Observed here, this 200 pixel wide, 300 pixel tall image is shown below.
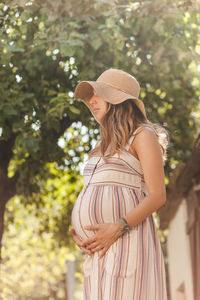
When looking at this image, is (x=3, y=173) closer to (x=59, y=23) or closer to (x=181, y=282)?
(x=59, y=23)

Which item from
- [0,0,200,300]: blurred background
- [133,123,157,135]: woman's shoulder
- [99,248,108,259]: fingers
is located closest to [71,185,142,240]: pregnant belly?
[99,248,108,259]: fingers

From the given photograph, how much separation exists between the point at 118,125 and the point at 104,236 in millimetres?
600

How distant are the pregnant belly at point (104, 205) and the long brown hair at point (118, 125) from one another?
0.58 feet

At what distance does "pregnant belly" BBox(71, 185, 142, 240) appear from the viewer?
124 inches

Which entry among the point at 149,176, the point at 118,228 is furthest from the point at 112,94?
the point at 118,228

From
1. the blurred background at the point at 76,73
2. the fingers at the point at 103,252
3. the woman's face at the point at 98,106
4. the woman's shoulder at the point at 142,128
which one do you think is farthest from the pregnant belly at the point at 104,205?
the blurred background at the point at 76,73

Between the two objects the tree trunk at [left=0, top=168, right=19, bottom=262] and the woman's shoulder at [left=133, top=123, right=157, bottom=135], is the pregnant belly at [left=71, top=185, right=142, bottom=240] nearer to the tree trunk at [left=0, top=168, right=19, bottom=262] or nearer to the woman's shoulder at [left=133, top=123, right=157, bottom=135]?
the woman's shoulder at [left=133, top=123, right=157, bottom=135]

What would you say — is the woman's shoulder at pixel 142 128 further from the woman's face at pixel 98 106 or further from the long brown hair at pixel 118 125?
the woman's face at pixel 98 106

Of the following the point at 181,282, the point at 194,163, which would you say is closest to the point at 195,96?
the point at 194,163

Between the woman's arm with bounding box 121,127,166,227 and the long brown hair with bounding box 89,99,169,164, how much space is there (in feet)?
0.31

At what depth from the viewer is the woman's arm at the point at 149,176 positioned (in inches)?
121

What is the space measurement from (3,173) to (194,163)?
2665 millimetres

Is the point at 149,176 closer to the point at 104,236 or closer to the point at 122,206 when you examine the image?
the point at 122,206

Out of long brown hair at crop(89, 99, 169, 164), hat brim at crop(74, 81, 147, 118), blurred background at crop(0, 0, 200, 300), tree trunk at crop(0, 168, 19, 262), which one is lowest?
tree trunk at crop(0, 168, 19, 262)
